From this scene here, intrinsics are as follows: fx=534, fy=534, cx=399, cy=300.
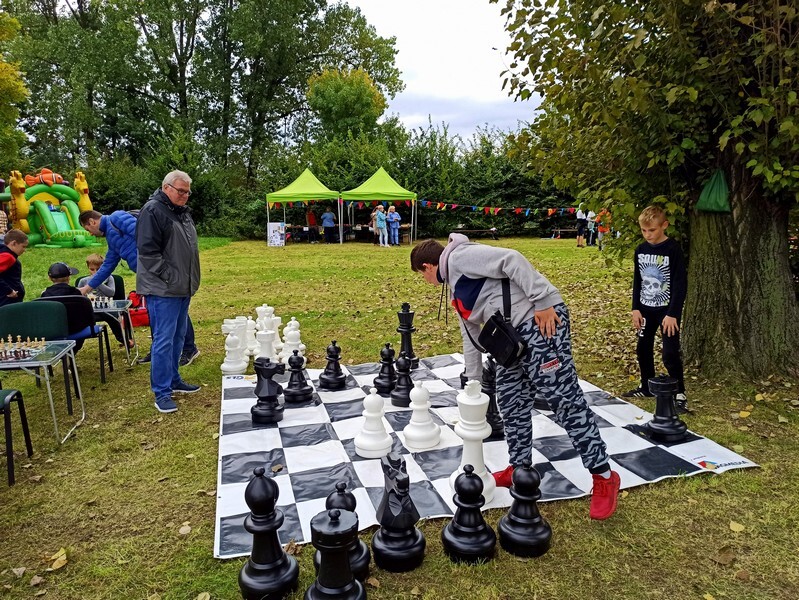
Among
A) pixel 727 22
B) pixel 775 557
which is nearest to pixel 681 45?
pixel 727 22

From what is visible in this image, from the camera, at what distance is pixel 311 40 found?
30.1m

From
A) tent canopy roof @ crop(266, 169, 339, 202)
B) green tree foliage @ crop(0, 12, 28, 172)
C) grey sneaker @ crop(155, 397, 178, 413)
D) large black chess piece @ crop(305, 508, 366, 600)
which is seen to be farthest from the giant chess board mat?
green tree foliage @ crop(0, 12, 28, 172)

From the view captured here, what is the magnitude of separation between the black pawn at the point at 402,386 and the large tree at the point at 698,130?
6.51 ft

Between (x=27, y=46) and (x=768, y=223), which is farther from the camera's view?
(x=27, y=46)

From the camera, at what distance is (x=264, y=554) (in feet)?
6.53

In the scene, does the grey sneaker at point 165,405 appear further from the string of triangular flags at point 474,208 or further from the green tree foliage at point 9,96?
the green tree foliage at point 9,96

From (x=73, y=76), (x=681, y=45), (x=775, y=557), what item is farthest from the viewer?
(x=73, y=76)

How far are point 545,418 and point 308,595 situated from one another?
7.01 feet

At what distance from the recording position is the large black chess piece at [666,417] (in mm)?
3166

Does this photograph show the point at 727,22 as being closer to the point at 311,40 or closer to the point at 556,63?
the point at 556,63

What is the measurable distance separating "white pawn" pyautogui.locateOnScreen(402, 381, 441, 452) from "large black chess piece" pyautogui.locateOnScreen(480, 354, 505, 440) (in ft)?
1.19

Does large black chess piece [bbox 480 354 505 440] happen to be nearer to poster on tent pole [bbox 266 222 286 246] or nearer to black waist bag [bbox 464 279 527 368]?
black waist bag [bbox 464 279 527 368]

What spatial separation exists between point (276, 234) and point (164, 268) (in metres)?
14.0

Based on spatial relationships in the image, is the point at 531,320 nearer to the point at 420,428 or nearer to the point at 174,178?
the point at 420,428
